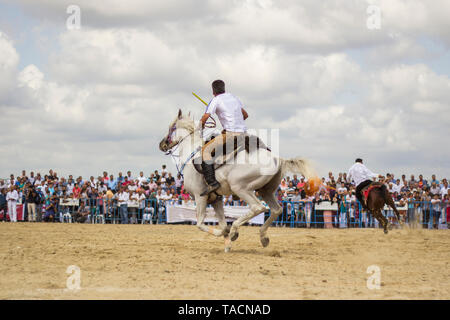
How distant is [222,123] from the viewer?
1009 centimetres

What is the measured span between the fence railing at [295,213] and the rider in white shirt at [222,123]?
12.0m

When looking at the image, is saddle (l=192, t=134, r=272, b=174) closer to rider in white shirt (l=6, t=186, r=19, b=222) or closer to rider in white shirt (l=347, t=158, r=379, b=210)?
rider in white shirt (l=347, t=158, r=379, b=210)

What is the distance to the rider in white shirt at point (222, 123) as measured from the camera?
387 inches

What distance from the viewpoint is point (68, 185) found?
25938 mm

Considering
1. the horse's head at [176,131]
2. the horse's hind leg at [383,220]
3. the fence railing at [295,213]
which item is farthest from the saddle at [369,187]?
the horse's head at [176,131]

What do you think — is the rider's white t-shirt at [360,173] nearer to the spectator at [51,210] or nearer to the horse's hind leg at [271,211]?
the horse's hind leg at [271,211]

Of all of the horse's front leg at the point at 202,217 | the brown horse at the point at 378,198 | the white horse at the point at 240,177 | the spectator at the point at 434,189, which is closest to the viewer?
the white horse at the point at 240,177

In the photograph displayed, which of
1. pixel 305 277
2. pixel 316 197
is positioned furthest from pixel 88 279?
pixel 316 197

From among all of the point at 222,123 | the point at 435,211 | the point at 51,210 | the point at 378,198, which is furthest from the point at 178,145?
the point at 51,210

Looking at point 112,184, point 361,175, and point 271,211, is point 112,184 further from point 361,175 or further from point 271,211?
point 271,211

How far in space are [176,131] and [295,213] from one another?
1235cm
